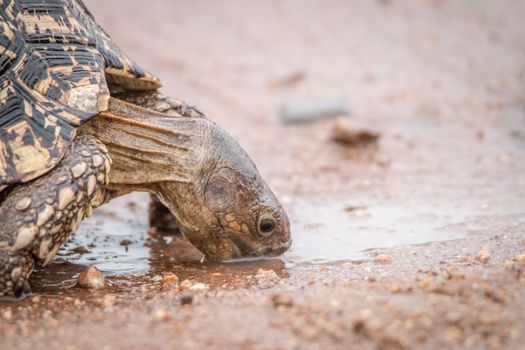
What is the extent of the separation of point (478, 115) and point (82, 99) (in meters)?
5.93

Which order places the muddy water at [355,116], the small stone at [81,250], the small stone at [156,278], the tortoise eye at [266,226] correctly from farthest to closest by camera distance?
the muddy water at [355,116]
the small stone at [81,250]
the tortoise eye at [266,226]
the small stone at [156,278]

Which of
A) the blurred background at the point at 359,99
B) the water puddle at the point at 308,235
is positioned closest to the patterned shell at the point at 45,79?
the water puddle at the point at 308,235

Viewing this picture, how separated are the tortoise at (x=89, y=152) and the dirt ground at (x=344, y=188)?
0.27m

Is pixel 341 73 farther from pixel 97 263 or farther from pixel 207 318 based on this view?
pixel 207 318

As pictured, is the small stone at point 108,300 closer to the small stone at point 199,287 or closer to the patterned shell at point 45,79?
the small stone at point 199,287

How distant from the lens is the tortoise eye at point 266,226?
13.4 ft

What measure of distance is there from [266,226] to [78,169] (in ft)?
4.08

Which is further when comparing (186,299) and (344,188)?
(344,188)

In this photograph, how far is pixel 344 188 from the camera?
613 cm

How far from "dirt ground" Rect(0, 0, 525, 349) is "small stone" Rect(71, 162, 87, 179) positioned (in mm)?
661

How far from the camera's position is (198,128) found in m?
4.11

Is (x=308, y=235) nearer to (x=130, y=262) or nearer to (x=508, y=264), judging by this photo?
(x=130, y=262)

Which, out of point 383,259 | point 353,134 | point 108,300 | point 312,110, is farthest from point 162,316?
point 312,110

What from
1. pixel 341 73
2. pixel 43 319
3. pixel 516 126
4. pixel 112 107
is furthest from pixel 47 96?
pixel 341 73
